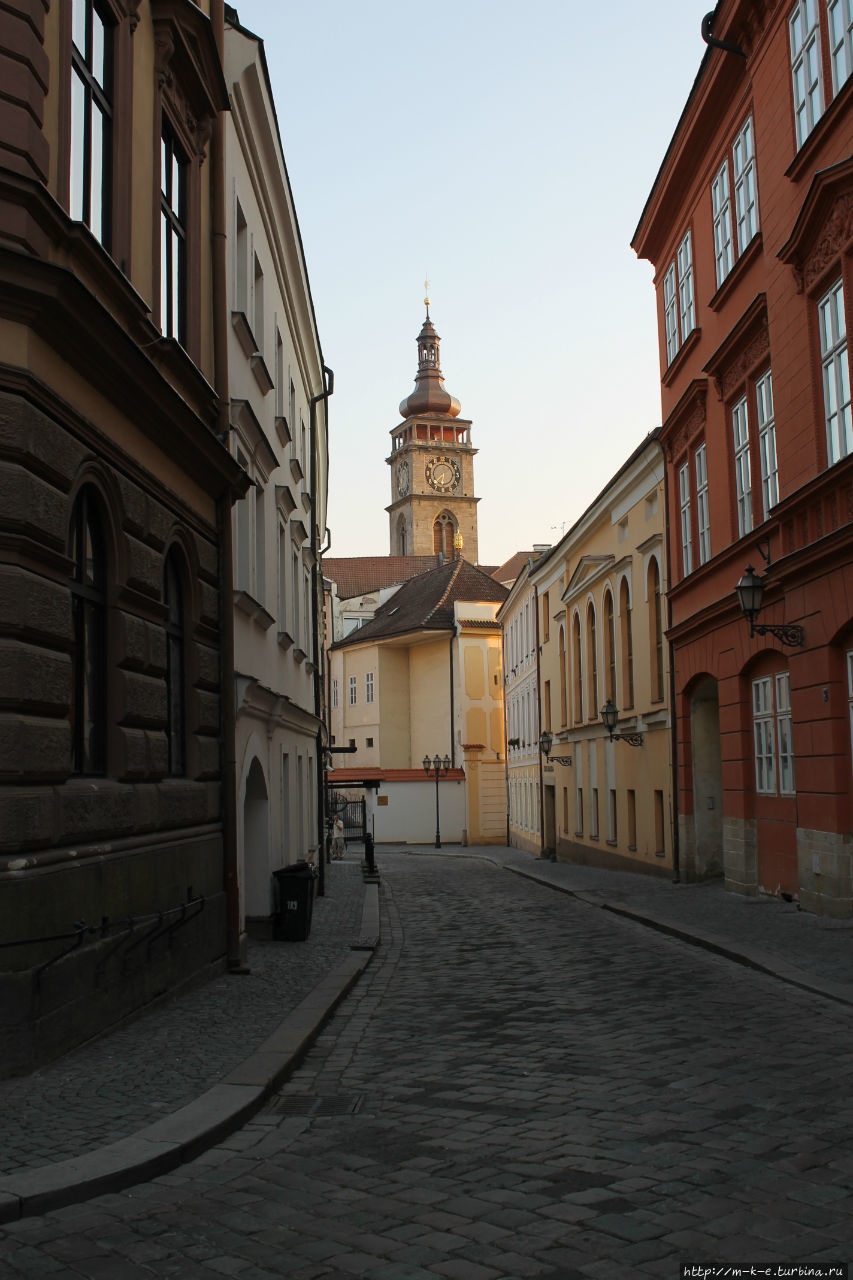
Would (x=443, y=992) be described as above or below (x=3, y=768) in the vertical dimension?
below

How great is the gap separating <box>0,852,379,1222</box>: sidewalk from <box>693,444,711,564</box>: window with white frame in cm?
1243

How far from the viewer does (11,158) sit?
754 centimetres

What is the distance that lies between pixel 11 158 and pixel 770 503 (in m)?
12.6

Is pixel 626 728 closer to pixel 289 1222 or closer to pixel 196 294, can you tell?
pixel 196 294

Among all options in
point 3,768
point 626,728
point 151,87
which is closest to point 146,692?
point 3,768

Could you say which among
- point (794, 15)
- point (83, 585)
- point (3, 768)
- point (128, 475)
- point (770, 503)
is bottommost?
point (3, 768)

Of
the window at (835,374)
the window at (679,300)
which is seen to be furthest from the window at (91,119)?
the window at (679,300)

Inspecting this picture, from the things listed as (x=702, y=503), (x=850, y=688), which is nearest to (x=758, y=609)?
(x=850, y=688)

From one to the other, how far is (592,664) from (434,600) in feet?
105

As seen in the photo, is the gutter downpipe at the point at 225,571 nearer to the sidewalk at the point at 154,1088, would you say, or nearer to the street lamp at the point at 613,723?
A: the sidewalk at the point at 154,1088

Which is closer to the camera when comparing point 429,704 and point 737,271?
point 737,271

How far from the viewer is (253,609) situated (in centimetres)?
1484

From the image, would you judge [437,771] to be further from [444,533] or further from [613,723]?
[444,533]

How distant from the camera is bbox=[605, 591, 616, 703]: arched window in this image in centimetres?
3155
